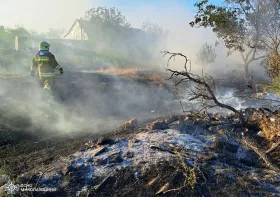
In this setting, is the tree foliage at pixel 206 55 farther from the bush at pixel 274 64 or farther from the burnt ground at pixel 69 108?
the bush at pixel 274 64

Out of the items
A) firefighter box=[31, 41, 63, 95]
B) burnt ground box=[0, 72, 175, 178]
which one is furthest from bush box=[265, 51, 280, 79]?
firefighter box=[31, 41, 63, 95]

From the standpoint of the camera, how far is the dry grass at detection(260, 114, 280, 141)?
449 cm

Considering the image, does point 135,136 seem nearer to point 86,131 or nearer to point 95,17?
point 86,131

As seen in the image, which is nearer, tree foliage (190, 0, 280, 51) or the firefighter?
the firefighter

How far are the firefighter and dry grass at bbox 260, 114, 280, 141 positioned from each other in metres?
5.57

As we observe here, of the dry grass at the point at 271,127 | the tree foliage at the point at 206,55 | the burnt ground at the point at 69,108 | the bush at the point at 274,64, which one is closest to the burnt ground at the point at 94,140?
the burnt ground at the point at 69,108

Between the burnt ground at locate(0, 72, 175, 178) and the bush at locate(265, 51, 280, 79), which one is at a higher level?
the bush at locate(265, 51, 280, 79)

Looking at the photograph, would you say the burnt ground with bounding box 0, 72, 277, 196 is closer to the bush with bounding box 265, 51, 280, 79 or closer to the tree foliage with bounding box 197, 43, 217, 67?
the bush with bounding box 265, 51, 280, 79

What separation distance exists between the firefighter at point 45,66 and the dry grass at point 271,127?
5566 millimetres

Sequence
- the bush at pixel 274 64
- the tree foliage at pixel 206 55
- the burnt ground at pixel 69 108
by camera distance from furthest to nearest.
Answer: the tree foliage at pixel 206 55 < the bush at pixel 274 64 < the burnt ground at pixel 69 108

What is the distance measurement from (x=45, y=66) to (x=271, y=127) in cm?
613

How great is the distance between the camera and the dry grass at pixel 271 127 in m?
4.49

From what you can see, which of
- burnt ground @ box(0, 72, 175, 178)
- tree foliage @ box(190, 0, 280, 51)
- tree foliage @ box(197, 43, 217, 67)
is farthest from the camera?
tree foliage @ box(197, 43, 217, 67)

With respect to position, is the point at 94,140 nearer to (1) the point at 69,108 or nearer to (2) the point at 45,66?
(2) the point at 45,66
